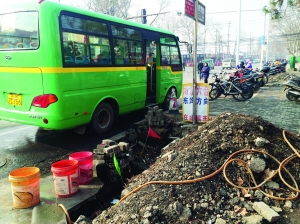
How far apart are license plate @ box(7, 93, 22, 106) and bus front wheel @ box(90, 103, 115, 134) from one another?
63.4 inches

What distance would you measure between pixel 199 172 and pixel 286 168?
126cm

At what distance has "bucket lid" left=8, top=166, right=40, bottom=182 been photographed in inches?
122

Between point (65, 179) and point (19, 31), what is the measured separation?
3590 mm

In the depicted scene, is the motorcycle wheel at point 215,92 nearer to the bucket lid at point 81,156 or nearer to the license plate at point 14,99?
the license plate at point 14,99

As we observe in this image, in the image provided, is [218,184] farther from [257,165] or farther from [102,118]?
[102,118]

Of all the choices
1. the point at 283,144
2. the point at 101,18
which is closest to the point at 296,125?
the point at 283,144

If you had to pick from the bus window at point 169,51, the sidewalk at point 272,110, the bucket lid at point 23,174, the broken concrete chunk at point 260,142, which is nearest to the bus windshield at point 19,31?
the bucket lid at point 23,174

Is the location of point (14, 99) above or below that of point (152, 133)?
above

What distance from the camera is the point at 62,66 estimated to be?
5.12m

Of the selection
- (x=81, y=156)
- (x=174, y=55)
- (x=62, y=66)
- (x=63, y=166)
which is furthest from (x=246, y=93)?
(x=63, y=166)

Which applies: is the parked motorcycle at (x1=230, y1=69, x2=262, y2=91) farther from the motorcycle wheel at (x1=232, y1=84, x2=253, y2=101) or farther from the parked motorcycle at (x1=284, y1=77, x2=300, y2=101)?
the parked motorcycle at (x1=284, y1=77, x2=300, y2=101)

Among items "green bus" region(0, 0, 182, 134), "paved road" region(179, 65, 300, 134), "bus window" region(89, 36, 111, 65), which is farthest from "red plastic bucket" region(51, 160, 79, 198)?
"paved road" region(179, 65, 300, 134)

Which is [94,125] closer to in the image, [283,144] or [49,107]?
[49,107]

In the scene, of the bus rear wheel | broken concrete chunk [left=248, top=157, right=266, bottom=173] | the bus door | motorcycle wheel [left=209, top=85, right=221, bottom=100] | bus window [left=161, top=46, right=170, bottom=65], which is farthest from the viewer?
motorcycle wheel [left=209, top=85, right=221, bottom=100]
